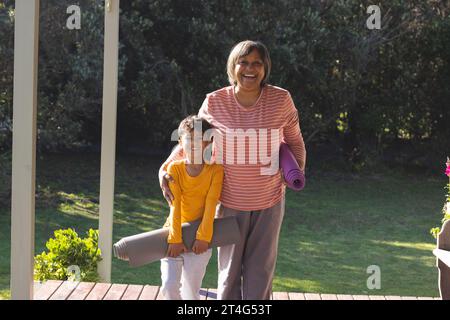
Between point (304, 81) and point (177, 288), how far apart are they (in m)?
7.08

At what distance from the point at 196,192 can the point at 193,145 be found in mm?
195

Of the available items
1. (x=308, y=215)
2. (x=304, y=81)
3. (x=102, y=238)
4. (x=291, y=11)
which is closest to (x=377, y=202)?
(x=308, y=215)

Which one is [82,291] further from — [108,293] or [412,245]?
[412,245]

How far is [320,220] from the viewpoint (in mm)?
9406

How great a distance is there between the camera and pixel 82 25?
352 inches

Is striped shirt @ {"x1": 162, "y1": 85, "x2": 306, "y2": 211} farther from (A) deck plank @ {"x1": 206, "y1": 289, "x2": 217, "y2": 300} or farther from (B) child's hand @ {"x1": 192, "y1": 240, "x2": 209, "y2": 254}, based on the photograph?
(A) deck plank @ {"x1": 206, "y1": 289, "x2": 217, "y2": 300}

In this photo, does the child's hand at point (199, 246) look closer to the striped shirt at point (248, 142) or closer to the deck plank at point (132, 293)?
the striped shirt at point (248, 142)

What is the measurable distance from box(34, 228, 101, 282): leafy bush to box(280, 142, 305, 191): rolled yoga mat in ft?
5.21

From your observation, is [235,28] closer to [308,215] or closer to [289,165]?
[308,215]

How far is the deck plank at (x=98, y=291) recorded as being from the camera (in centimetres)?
404

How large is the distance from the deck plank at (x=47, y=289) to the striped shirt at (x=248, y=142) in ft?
3.96

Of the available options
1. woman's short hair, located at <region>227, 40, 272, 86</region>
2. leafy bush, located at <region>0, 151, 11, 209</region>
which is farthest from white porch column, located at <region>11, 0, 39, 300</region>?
leafy bush, located at <region>0, 151, 11, 209</region>

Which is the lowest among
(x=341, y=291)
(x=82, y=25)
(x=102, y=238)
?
(x=341, y=291)

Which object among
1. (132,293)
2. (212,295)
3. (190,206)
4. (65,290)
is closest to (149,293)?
(132,293)
